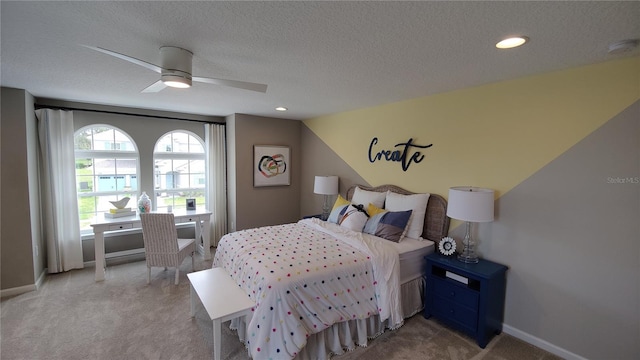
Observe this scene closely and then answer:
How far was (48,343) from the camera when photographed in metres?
2.41

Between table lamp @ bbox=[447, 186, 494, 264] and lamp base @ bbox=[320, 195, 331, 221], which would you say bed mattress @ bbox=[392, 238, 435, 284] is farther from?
lamp base @ bbox=[320, 195, 331, 221]

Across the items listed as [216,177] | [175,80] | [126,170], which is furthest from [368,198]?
[126,170]

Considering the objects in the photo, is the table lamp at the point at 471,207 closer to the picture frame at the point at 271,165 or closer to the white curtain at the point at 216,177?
the picture frame at the point at 271,165

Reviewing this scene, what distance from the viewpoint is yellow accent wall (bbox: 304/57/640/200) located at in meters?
2.12

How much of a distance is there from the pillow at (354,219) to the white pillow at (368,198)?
23 centimetres

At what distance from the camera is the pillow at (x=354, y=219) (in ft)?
11.1

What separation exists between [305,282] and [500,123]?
90.3 inches

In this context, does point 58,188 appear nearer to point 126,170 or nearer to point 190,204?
point 126,170

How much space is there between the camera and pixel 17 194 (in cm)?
321

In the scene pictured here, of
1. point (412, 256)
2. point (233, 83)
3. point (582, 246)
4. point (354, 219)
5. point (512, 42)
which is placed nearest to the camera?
point (512, 42)

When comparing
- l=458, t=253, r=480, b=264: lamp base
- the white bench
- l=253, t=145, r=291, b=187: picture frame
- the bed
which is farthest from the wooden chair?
l=458, t=253, r=480, b=264: lamp base

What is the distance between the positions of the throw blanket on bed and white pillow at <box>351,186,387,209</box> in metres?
0.69

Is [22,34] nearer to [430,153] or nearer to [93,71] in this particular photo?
[93,71]

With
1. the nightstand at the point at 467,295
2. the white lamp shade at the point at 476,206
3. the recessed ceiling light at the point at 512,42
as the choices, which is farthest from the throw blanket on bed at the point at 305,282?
the recessed ceiling light at the point at 512,42
